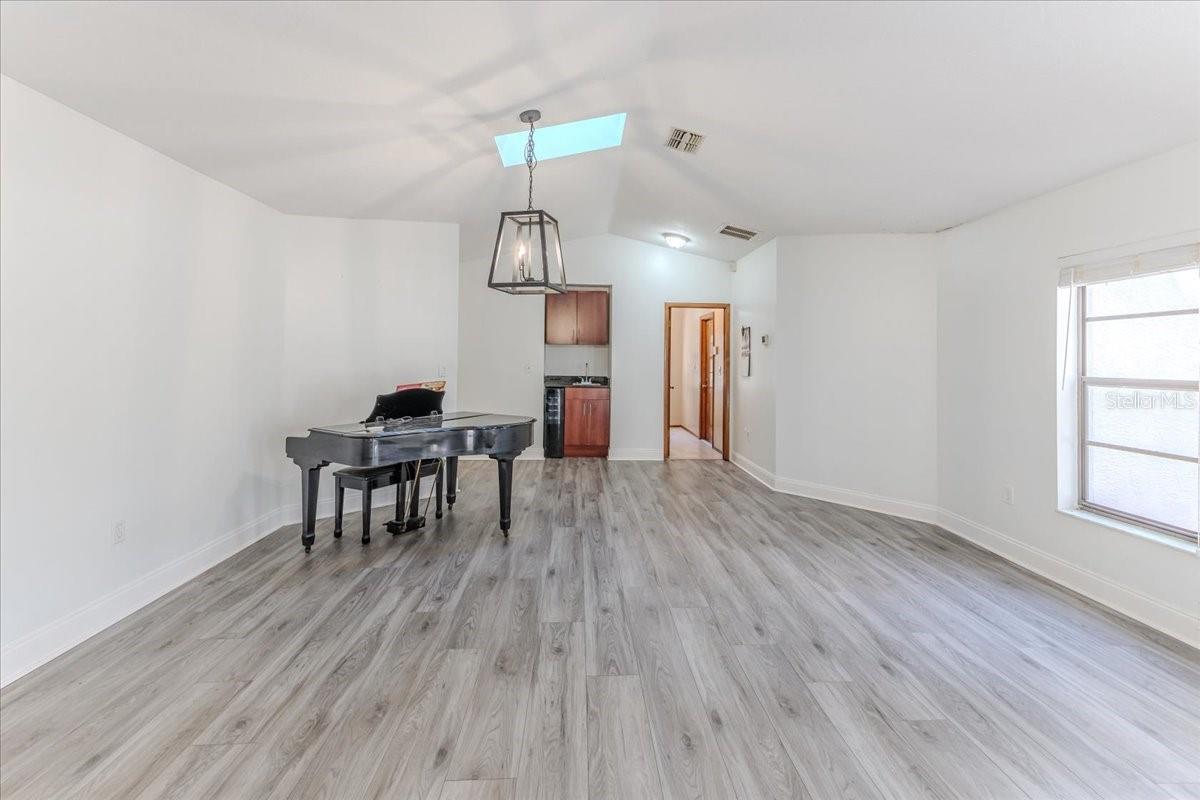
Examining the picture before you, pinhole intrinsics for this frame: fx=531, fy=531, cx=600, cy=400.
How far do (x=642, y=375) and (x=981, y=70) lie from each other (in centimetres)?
494

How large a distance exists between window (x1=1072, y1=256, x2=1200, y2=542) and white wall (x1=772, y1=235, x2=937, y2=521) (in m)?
1.24

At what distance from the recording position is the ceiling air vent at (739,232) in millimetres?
5278

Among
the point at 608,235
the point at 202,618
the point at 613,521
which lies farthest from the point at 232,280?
the point at 608,235

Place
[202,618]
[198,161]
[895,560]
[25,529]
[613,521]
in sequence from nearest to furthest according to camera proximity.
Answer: [25,529]
[202,618]
[198,161]
[895,560]
[613,521]

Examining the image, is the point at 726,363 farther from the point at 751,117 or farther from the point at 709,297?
the point at 751,117

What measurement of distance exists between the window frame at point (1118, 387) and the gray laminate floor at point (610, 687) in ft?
1.70

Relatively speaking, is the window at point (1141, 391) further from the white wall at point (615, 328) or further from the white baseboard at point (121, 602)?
the white baseboard at point (121, 602)

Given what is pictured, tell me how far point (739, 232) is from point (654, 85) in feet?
8.79

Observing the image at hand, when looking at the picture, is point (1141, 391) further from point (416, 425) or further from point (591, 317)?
point (591, 317)

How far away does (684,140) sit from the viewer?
362cm

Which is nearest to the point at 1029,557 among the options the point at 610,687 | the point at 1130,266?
the point at 1130,266

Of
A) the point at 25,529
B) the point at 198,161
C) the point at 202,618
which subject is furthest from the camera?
the point at 198,161

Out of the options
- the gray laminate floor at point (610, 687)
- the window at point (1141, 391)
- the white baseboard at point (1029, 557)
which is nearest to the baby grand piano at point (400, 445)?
the gray laminate floor at point (610, 687)

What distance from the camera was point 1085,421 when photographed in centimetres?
314
